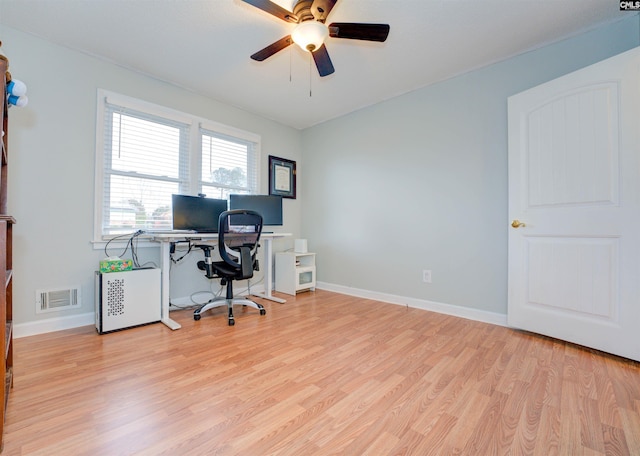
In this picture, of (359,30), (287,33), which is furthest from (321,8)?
(287,33)

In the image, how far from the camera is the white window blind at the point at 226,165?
3180 millimetres

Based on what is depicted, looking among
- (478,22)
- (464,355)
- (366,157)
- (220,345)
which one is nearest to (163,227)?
(220,345)

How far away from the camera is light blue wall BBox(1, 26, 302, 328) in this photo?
6.88 feet

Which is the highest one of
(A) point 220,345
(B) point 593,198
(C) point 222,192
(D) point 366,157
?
(D) point 366,157

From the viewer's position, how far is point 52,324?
2211mm

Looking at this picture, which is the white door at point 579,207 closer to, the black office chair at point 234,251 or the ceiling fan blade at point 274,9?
the ceiling fan blade at point 274,9

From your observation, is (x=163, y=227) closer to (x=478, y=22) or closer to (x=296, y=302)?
(x=296, y=302)

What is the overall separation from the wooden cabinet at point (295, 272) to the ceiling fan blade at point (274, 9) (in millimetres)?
2436

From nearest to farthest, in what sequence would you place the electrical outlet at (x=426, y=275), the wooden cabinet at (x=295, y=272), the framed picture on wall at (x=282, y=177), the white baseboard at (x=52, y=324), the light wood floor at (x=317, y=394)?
Result: 1. the light wood floor at (x=317, y=394)
2. the white baseboard at (x=52, y=324)
3. the electrical outlet at (x=426, y=275)
4. the wooden cabinet at (x=295, y=272)
5. the framed picture on wall at (x=282, y=177)

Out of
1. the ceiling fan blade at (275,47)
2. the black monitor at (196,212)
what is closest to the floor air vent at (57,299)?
the black monitor at (196,212)

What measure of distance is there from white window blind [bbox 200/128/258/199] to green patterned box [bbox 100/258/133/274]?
1.11 metres

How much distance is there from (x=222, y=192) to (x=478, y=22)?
9.35ft

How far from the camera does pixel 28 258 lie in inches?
83.8

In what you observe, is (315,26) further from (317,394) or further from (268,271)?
(268,271)
